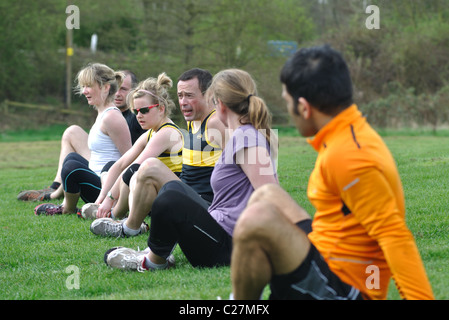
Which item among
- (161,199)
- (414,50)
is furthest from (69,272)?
(414,50)

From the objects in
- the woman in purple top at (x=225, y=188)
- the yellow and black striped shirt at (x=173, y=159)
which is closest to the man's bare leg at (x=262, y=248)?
the woman in purple top at (x=225, y=188)

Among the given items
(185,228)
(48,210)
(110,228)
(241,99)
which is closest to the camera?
(185,228)

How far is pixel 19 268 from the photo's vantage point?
16.1 ft

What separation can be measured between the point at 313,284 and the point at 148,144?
3.56 m

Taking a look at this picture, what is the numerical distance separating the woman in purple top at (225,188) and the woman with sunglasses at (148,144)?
5.58 feet

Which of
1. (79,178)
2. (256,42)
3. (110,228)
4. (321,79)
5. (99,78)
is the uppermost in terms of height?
(256,42)

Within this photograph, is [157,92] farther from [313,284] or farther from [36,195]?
[313,284]

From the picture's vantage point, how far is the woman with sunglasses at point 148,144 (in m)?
5.94

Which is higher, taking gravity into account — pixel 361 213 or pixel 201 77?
pixel 201 77

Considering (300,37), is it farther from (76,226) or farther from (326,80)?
(326,80)

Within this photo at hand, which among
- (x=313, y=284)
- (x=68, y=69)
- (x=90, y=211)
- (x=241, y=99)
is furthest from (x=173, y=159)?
(x=68, y=69)

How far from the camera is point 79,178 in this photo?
6910 millimetres

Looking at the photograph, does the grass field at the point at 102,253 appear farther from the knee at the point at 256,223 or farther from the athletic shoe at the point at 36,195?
the knee at the point at 256,223

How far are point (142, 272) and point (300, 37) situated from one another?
3200 cm
